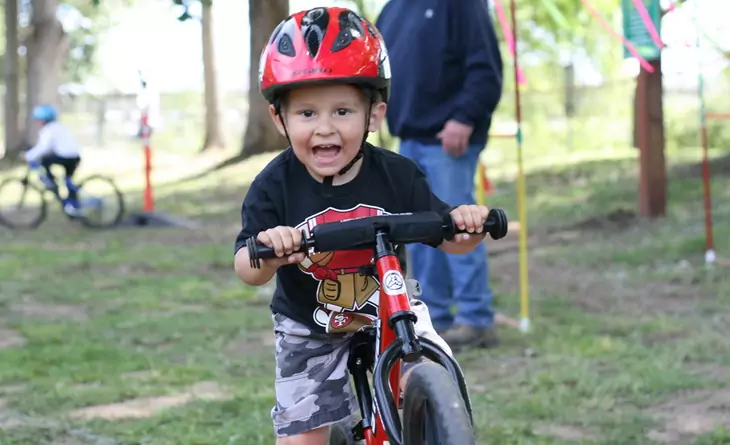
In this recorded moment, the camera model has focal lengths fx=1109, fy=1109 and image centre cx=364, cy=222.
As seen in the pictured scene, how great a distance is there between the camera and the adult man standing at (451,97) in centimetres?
579

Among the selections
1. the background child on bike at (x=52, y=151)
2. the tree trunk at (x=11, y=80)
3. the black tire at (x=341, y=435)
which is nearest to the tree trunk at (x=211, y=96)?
the tree trunk at (x=11, y=80)

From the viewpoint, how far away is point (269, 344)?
21.6 feet

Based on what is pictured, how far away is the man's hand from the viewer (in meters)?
5.74

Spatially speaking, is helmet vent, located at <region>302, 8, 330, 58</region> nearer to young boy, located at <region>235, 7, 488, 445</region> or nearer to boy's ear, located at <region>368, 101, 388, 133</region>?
young boy, located at <region>235, 7, 488, 445</region>

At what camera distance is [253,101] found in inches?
821

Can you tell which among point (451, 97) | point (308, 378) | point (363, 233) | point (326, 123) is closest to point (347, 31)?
point (326, 123)

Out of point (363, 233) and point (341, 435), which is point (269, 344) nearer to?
point (341, 435)

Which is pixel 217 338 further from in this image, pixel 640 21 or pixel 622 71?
pixel 622 71

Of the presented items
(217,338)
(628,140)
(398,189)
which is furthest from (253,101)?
(398,189)

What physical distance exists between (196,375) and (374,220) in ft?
10.6

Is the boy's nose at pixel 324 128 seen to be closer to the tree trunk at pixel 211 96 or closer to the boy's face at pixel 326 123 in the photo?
the boy's face at pixel 326 123

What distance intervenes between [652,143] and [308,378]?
351 inches

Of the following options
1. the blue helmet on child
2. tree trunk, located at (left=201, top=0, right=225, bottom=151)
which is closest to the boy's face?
the blue helmet on child

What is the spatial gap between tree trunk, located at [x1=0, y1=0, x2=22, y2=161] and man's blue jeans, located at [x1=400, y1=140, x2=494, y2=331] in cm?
2195
